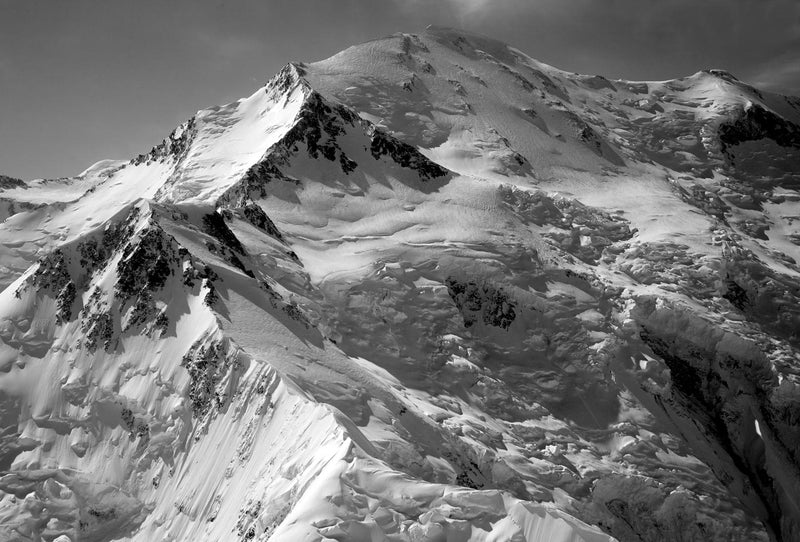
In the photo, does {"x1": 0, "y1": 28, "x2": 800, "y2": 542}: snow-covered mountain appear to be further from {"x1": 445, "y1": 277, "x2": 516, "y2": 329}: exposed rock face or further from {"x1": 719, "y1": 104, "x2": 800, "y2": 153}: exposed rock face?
{"x1": 719, "y1": 104, "x2": 800, "y2": 153}: exposed rock face

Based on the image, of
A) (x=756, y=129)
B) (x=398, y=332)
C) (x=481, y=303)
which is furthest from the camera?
(x=756, y=129)

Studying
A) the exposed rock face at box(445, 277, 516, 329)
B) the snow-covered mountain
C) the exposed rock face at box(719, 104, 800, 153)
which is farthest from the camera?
the exposed rock face at box(719, 104, 800, 153)

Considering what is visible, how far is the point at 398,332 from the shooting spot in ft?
137

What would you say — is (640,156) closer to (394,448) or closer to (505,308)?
(505,308)

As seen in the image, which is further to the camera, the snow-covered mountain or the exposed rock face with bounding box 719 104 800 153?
the exposed rock face with bounding box 719 104 800 153

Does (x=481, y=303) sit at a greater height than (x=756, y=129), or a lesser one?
lesser

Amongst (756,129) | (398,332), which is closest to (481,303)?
(398,332)

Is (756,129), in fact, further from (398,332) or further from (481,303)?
(398,332)

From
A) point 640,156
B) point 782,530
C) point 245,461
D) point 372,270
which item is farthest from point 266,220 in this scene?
point 640,156

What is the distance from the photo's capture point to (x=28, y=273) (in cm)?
3800

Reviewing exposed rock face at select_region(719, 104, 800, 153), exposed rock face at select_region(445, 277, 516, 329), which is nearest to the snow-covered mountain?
exposed rock face at select_region(445, 277, 516, 329)

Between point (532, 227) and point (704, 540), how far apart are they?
953 inches

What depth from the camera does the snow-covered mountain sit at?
27.5 m

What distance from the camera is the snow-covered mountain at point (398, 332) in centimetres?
2753
